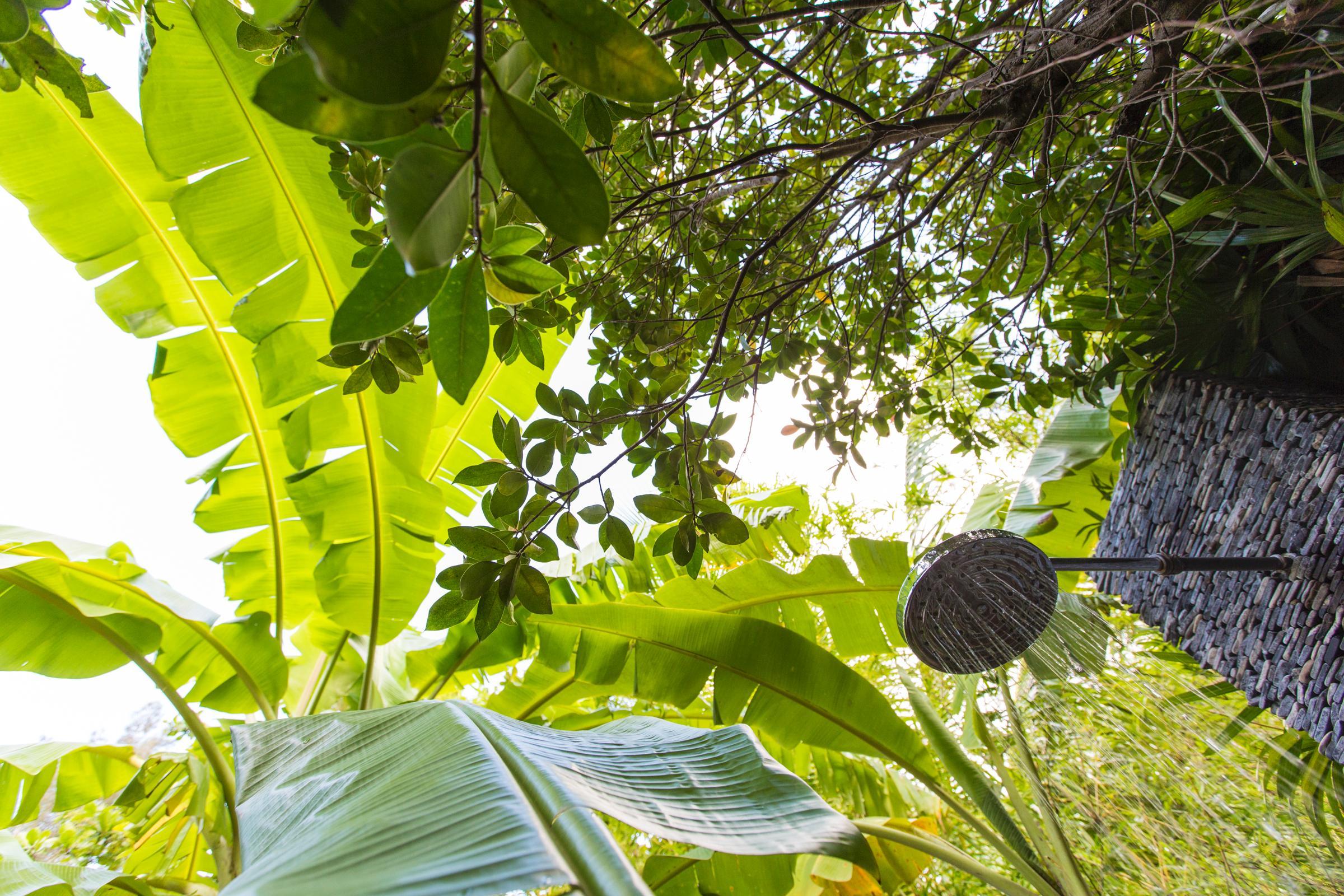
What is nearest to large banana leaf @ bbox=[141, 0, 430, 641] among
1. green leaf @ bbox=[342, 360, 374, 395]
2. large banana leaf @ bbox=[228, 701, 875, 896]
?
large banana leaf @ bbox=[228, 701, 875, 896]

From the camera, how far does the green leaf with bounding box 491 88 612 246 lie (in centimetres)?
25

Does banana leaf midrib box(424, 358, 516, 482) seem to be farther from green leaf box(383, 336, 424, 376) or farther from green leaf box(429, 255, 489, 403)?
green leaf box(429, 255, 489, 403)

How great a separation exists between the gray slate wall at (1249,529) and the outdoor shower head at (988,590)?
0.04 meters

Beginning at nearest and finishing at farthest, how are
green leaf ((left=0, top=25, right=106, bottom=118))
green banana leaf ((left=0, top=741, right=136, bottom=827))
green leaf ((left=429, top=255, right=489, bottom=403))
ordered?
green leaf ((left=429, top=255, right=489, bottom=403)) < green leaf ((left=0, top=25, right=106, bottom=118)) < green banana leaf ((left=0, top=741, right=136, bottom=827))

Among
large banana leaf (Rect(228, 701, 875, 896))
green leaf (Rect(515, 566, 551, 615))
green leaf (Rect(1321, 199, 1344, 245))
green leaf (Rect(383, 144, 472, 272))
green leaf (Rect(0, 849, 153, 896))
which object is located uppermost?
green leaf (Rect(1321, 199, 1344, 245))

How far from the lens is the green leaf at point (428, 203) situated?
23 centimetres

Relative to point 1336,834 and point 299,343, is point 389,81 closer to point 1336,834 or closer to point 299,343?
point 299,343

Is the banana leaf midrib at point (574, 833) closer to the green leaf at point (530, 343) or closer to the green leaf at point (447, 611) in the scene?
the green leaf at point (447, 611)

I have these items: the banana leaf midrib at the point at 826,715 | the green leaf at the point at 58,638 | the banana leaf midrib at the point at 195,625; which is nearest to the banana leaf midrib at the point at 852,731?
the banana leaf midrib at the point at 826,715

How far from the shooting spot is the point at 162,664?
154 cm

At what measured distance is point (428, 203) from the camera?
9.2 inches

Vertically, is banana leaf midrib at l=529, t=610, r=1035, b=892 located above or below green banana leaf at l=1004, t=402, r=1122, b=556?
below

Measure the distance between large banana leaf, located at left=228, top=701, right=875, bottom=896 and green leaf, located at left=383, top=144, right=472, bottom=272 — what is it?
350 millimetres

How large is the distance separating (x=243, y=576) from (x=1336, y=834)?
268cm
